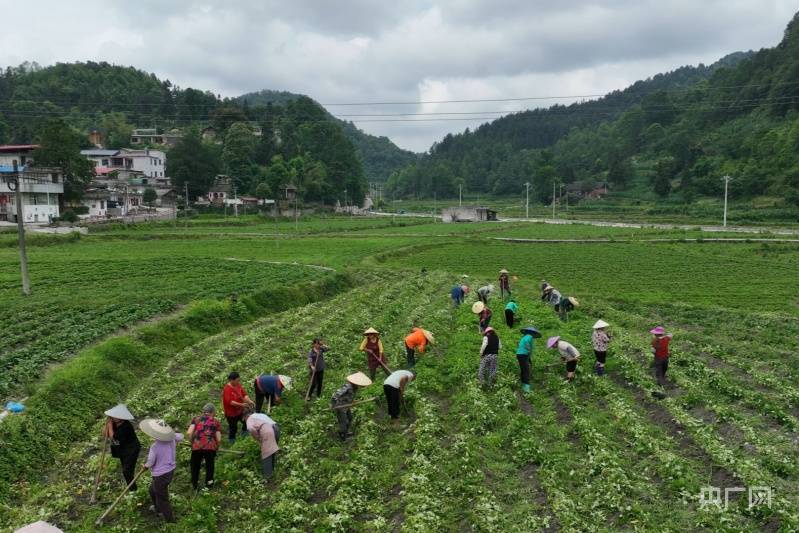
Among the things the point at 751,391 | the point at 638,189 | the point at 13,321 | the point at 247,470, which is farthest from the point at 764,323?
the point at 638,189

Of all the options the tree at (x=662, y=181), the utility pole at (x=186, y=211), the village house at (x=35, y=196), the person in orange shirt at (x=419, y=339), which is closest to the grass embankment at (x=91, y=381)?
the person in orange shirt at (x=419, y=339)

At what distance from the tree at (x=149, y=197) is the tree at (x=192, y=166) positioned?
14.6ft

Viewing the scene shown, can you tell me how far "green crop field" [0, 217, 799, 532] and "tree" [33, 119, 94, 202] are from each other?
4523 cm

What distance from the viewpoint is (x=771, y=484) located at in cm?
1104

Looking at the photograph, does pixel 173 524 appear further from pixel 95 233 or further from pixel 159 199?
pixel 159 199

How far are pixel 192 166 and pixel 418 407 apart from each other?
9441cm

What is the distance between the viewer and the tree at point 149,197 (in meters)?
96.5

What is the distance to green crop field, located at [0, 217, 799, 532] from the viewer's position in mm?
10938

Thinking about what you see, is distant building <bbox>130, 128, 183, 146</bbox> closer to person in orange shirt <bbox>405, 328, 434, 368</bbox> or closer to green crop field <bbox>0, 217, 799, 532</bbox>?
green crop field <bbox>0, 217, 799, 532</bbox>

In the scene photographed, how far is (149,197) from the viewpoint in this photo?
97000 mm

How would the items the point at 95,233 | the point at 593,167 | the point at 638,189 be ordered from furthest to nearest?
the point at 593,167
the point at 638,189
the point at 95,233

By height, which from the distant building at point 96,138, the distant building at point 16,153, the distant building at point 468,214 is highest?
the distant building at point 96,138

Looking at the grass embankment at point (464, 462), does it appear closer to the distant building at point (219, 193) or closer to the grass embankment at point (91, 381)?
the grass embankment at point (91, 381)

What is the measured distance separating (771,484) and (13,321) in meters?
26.9
